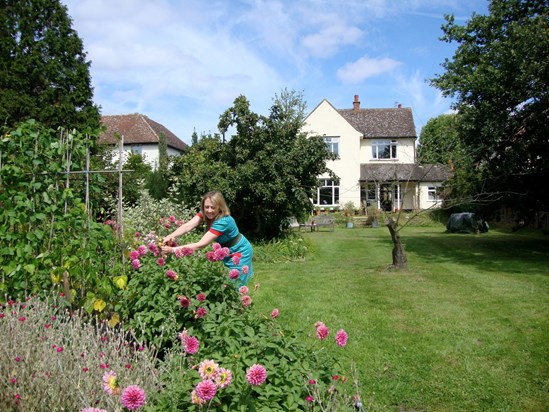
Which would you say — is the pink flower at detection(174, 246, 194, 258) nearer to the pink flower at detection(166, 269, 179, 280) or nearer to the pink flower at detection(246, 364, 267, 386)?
the pink flower at detection(166, 269, 179, 280)

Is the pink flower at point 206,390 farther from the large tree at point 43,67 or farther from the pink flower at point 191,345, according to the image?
the large tree at point 43,67

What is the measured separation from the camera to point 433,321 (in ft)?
20.1

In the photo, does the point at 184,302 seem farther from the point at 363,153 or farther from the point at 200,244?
the point at 363,153

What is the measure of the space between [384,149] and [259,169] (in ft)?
72.9

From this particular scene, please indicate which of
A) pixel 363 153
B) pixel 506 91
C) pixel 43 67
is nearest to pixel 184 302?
pixel 506 91

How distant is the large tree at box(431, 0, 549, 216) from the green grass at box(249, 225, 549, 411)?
10.7 ft

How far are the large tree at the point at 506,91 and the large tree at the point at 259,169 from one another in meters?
4.36

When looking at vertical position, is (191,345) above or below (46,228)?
below

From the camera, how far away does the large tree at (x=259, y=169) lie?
13078mm


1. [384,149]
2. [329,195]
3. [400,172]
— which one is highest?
[384,149]

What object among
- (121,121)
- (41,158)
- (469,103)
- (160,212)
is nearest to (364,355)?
(41,158)

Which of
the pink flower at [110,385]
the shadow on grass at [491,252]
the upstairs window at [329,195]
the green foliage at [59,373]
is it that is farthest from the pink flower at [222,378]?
the upstairs window at [329,195]

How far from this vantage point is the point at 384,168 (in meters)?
→ 32.0

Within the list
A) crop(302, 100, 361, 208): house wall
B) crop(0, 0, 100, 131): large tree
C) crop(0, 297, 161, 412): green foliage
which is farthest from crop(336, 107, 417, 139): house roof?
crop(0, 297, 161, 412): green foliage
